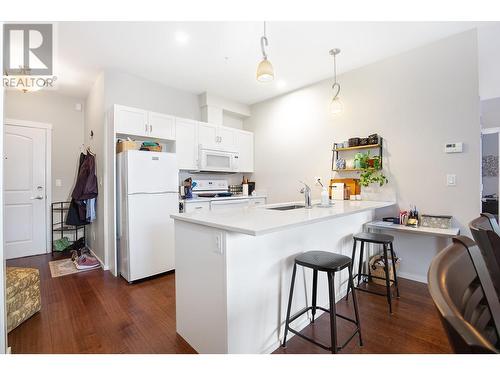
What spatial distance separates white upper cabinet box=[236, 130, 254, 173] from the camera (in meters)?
4.69

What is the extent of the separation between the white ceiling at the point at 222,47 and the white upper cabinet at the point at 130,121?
2.05ft

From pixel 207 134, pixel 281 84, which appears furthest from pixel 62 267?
pixel 281 84

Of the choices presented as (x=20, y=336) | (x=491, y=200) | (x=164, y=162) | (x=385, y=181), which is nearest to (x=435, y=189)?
(x=385, y=181)

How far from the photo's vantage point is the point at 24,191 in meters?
4.00

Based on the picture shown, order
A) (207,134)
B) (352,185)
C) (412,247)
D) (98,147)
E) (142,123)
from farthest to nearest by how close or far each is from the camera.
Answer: (207,134) < (98,147) < (352,185) < (142,123) < (412,247)

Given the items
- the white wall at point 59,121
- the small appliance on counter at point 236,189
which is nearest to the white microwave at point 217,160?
the small appliance on counter at point 236,189

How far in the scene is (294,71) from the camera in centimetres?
352

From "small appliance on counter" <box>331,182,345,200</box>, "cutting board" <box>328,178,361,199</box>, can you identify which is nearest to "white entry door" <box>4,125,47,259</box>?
"small appliance on counter" <box>331,182,345,200</box>

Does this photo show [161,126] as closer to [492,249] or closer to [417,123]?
[417,123]

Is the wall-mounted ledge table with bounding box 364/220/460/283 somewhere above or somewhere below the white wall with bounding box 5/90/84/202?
below

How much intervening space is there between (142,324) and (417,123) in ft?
11.9

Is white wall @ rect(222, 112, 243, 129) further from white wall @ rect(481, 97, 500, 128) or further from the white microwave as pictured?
white wall @ rect(481, 97, 500, 128)

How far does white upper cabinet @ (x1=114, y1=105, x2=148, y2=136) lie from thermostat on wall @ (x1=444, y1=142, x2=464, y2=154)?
374 centimetres
